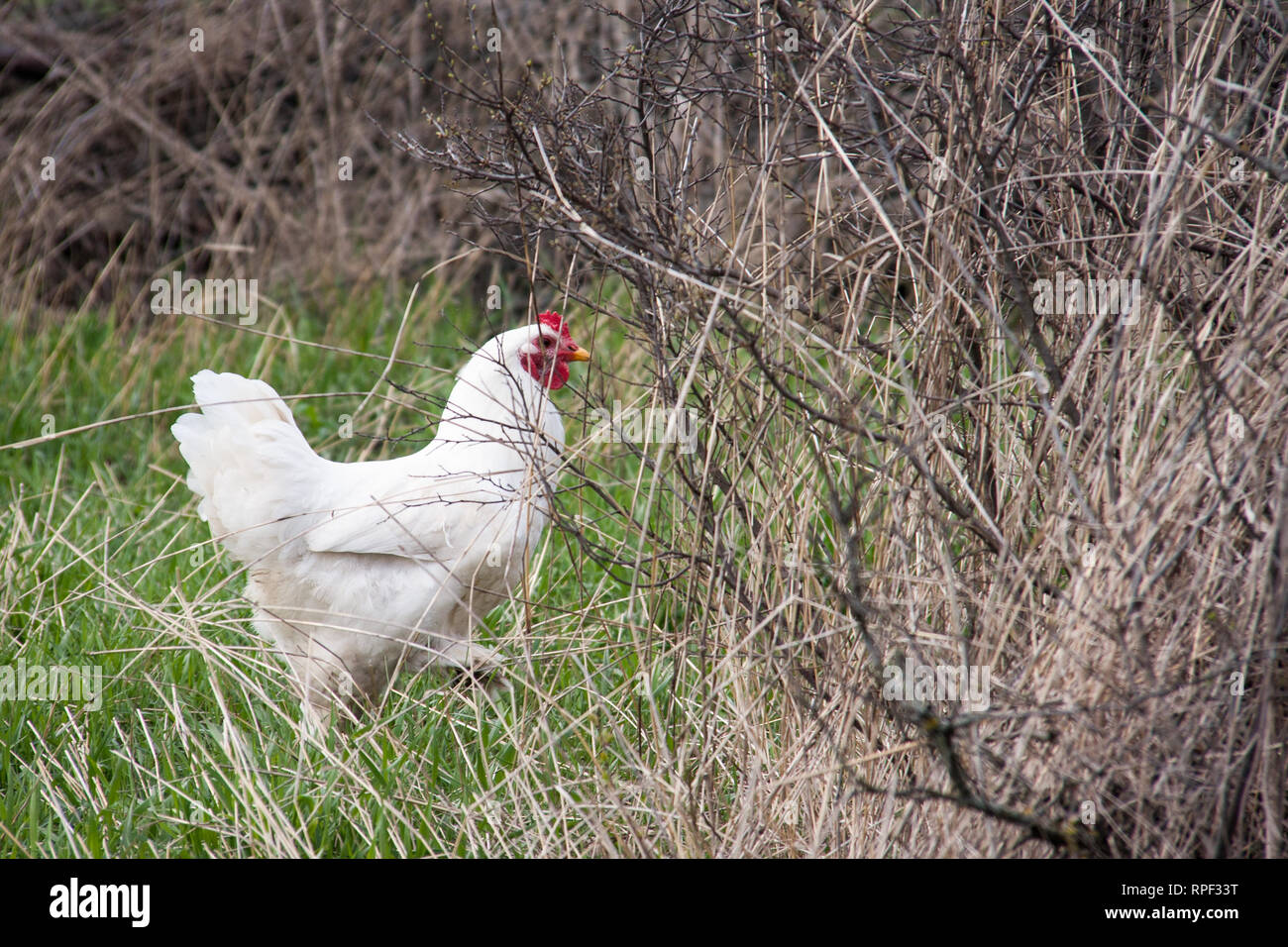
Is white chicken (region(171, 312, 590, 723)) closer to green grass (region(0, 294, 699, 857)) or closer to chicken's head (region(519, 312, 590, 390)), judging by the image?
chicken's head (region(519, 312, 590, 390))

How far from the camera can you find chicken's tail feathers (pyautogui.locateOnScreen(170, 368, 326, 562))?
3227mm

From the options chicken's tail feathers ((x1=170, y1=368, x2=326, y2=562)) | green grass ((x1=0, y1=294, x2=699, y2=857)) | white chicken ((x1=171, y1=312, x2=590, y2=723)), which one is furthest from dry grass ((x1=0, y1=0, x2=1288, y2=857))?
chicken's tail feathers ((x1=170, y1=368, x2=326, y2=562))

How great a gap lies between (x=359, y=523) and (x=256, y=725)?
63 centimetres

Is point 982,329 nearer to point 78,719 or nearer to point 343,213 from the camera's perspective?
point 78,719

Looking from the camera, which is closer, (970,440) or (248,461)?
(970,440)

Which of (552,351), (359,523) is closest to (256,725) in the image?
(359,523)

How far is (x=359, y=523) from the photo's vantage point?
323 cm

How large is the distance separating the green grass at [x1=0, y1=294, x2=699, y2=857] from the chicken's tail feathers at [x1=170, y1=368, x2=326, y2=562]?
0.55 ft

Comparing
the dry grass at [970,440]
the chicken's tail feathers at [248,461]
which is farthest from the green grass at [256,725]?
the chicken's tail feathers at [248,461]

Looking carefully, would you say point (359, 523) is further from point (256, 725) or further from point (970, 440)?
point (970, 440)

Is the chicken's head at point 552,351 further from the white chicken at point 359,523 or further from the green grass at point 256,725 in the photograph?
the green grass at point 256,725

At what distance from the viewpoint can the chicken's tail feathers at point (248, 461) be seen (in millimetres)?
3227

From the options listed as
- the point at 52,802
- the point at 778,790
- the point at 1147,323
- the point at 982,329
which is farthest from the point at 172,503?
the point at 1147,323

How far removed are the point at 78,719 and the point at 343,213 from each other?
455 centimetres
